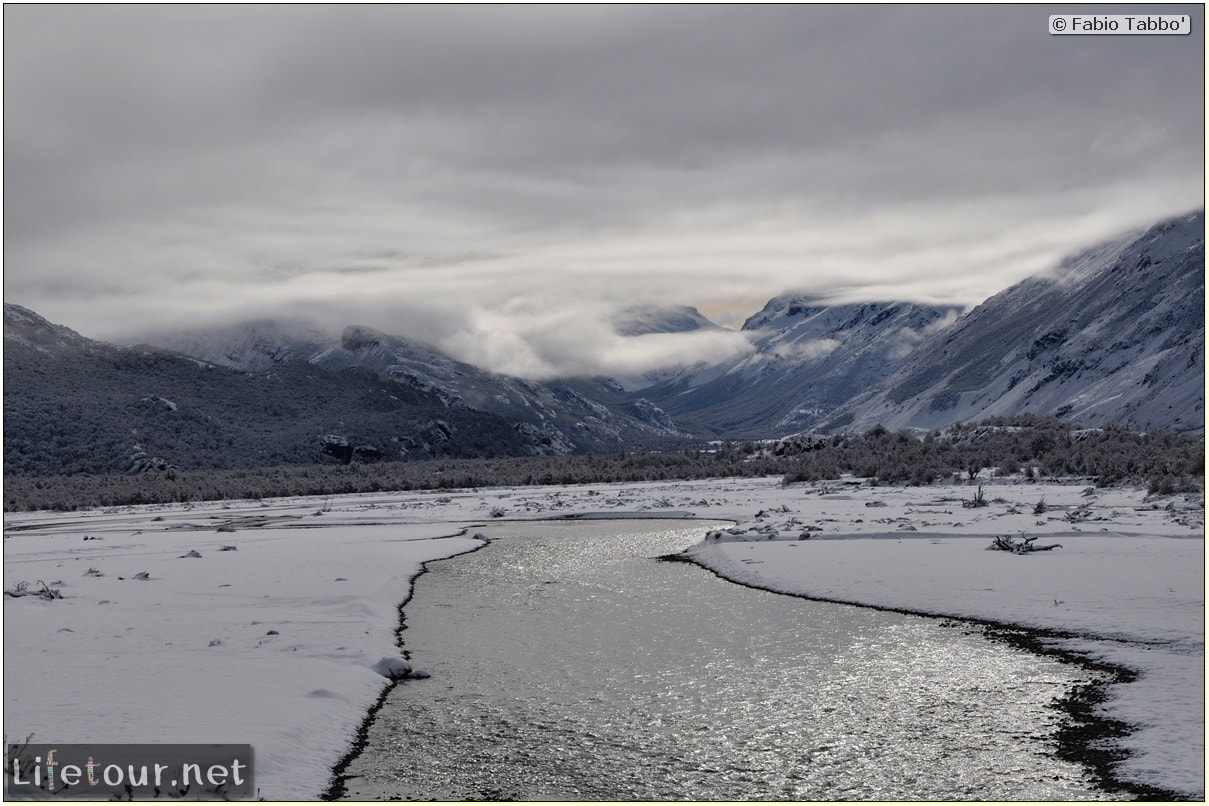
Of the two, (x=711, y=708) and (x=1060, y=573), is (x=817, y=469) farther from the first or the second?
(x=711, y=708)

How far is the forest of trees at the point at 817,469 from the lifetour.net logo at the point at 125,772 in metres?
39.1

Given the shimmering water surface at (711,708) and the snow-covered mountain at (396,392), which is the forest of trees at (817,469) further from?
the shimmering water surface at (711,708)

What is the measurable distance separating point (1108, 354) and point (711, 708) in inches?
5702

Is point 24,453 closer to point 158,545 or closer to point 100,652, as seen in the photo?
point 158,545

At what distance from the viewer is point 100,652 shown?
55.7ft

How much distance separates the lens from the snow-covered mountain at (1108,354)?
111 meters

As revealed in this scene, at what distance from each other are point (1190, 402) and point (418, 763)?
4195 inches

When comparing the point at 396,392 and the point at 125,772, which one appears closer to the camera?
the point at 125,772

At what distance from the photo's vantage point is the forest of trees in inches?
2240

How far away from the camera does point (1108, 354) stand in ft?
462

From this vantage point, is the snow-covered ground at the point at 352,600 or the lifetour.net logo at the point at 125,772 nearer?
the lifetour.net logo at the point at 125,772

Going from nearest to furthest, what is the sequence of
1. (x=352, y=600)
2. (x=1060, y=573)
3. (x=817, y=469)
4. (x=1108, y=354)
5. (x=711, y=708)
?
(x=711, y=708) < (x=352, y=600) < (x=1060, y=573) < (x=817, y=469) < (x=1108, y=354)

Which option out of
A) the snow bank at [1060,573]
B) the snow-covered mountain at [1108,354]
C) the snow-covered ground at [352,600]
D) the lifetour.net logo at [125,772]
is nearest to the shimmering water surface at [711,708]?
the snow-covered ground at [352,600]

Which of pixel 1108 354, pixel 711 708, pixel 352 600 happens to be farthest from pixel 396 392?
pixel 711 708
